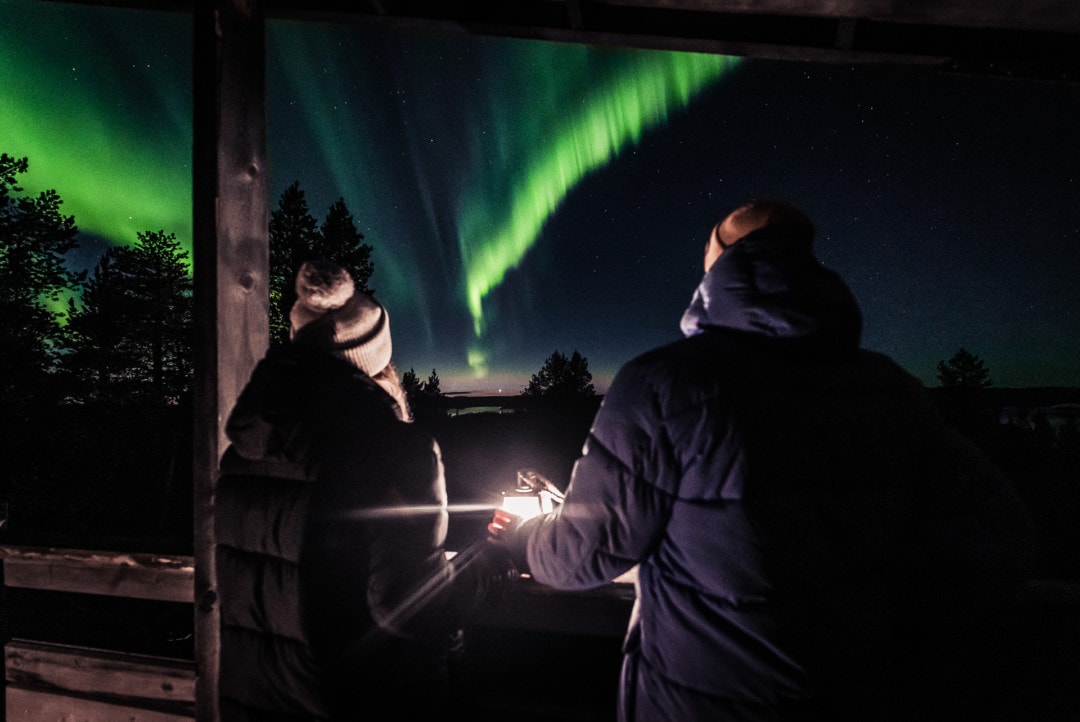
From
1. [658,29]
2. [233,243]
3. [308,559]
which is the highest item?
[658,29]

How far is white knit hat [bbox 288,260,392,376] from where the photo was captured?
1953mm

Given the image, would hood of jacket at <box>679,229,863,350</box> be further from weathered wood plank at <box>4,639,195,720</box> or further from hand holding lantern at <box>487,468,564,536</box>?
weathered wood plank at <box>4,639,195,720</box>

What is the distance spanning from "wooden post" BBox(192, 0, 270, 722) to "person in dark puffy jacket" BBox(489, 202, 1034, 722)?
6.43 ft

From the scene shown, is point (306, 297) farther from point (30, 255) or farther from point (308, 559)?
point (30, 255)

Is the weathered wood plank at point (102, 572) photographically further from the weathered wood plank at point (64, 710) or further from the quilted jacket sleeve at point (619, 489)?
the quilted jacket sleeve at point (619, 489)

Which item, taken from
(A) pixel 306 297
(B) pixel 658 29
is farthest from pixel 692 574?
(B) pixel 658 29

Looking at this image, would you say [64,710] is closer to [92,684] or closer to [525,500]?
[92,684]

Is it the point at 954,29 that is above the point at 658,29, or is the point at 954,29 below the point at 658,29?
below

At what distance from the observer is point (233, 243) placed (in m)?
2.64

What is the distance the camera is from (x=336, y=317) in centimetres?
197

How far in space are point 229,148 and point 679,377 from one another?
98.6 inches

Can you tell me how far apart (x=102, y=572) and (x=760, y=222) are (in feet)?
12.7

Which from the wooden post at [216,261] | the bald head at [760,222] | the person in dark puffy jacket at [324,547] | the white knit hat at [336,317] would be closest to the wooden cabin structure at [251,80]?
the wooden post at [216,261]

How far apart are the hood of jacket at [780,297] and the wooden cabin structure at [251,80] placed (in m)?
1.68
